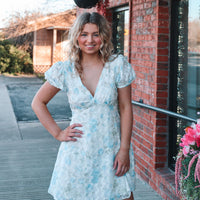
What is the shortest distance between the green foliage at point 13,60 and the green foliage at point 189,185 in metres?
22.0

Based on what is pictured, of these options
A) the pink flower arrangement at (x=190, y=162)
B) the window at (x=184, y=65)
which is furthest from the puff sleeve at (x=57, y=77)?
the window at (x=184, y=65)

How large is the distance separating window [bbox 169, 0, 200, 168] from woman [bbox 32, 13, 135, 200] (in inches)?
68.5

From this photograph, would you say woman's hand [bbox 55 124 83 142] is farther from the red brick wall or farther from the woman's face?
the red brick wall

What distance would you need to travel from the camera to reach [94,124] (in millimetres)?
2416

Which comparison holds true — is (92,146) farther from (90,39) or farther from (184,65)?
(184,65)

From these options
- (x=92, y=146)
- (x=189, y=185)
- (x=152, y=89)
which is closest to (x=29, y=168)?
(x=152, y=89)

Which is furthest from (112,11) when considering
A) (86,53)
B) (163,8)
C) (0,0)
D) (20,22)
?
(0,0)

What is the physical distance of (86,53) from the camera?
8.04ft

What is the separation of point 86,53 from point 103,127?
475mm

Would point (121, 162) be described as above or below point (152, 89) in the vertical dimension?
below

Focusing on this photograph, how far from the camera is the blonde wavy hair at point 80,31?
238cm

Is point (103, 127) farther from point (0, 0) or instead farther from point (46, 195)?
point (0, 0)

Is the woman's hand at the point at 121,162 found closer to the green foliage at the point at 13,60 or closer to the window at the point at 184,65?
the window at the point at 184,65

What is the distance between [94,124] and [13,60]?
21.8 meters
